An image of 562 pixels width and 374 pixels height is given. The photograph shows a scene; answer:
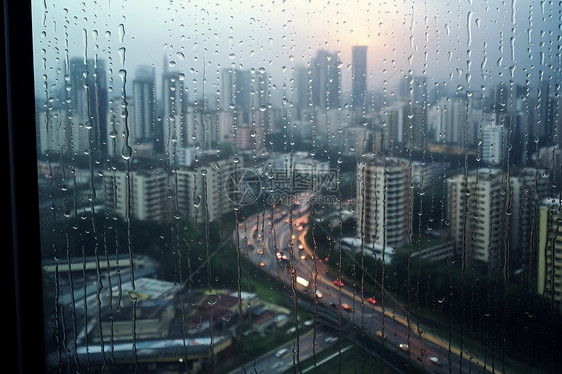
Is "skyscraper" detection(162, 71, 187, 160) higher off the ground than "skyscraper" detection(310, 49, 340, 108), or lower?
lower

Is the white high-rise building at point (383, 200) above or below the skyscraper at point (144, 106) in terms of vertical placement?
below

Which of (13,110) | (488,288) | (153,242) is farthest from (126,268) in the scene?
(488,288)

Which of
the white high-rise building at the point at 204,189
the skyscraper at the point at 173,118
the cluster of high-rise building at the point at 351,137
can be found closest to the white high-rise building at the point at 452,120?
the cluster of high-rise building at the point at 351,137

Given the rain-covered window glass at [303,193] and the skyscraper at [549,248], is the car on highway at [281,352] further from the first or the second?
the skyscraper at [549,248]

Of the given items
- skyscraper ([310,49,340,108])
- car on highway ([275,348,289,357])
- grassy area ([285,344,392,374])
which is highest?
skyscraper ([310,49,340,108])

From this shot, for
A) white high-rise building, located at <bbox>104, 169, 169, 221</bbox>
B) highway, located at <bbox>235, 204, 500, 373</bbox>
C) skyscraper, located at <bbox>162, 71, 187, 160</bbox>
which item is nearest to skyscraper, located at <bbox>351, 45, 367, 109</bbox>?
highway, located at <bbox>235, 204, 500, 373</bbox>

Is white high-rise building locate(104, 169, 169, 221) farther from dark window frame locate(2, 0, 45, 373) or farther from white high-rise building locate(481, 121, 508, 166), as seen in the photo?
white high-rise building locate(481, 121, 508, 166)

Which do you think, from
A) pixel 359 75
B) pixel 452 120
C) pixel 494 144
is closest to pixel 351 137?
pixel 359 75
